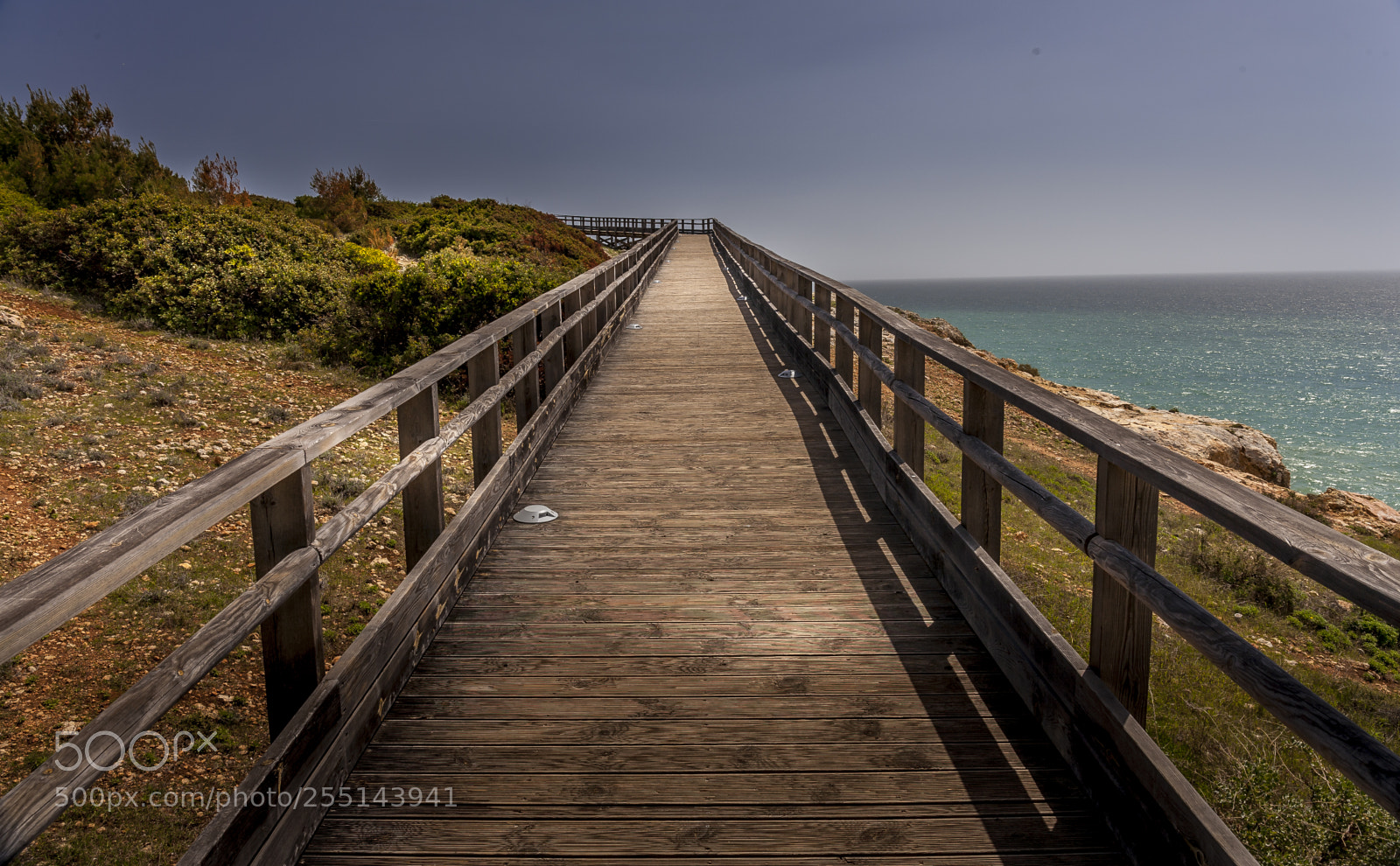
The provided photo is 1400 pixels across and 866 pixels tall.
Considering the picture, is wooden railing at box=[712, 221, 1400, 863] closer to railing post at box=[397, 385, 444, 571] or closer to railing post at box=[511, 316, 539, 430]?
railing post at box=[397, 385, 444, 571]

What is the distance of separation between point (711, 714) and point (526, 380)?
3.72 metres

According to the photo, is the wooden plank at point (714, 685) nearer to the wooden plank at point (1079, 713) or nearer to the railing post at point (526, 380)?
the wooden plank at point (1079, 713)

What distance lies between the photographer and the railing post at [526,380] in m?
5.77

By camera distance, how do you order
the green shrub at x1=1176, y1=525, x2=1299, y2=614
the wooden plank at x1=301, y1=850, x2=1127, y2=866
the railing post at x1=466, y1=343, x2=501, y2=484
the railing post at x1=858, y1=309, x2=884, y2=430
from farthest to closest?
the green shrub at x1=1176, y1=525, x2=1299, y2=614 → the railing post at x1=858, y1=309, x2=884, y2=430 → the railing post at x1=466, y1=343, x2=501, y2=484 → the wooden plank at x1=301, y1=850, x2=1127, y2=866

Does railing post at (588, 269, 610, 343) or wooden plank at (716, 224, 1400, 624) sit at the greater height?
railing post at (588, 269, 610, 343)

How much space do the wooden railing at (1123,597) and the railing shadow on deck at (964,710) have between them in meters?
0.08

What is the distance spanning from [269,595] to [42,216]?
18.5 m

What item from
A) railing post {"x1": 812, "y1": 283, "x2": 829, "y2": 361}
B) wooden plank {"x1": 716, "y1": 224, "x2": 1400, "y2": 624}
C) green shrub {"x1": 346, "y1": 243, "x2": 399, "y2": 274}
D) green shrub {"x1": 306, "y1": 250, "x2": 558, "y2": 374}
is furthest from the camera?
green shrub {"x1": 346, "y1": 243, "x2": 399, "y2": 274}

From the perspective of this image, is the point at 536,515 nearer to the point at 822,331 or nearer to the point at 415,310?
the point at 822,331

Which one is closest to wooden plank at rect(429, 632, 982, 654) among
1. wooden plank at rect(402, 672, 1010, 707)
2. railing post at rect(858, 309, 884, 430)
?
wooden plank at rect(402, 672, 1010, 707)

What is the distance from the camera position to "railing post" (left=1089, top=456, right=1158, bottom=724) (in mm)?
2371

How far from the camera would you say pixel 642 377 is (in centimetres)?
974

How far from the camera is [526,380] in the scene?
20.5 ft

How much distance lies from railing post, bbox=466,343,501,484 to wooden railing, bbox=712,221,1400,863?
2214 mm
